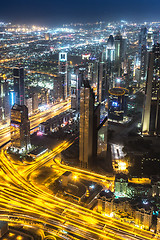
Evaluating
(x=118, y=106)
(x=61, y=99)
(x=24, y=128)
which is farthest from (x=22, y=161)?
(x=61, y=99)

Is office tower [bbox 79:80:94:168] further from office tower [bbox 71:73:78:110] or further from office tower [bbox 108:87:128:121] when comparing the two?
office tower [bbox 71:73:78:110]

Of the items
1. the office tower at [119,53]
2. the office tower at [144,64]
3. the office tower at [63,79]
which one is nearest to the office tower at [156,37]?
the office tower at [119,53]

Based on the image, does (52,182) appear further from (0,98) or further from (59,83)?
(59,83)

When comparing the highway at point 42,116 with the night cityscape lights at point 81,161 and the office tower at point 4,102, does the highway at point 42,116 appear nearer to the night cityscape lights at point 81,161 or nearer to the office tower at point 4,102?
the night cityscape lights at point 81,161

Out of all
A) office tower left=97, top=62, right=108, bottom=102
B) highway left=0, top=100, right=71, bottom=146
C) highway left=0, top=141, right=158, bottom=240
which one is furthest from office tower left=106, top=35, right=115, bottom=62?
highway left=0, top=141, right=158, bottom=240

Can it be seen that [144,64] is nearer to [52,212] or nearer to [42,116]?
[42,116]

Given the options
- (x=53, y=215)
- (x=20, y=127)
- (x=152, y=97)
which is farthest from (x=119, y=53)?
(x=53, y=215)
